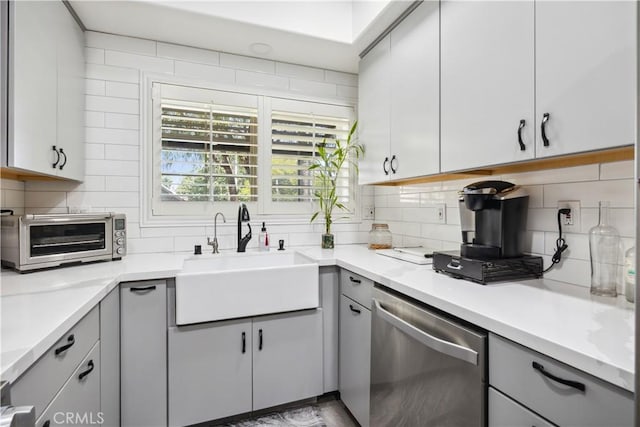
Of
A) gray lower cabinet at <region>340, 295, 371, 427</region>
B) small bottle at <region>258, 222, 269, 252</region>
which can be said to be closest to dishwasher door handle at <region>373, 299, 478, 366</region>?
gray lower cabinet at <region>340, 295, 371, 427</region>

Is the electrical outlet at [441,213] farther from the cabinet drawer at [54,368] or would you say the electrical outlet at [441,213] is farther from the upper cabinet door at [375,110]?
the cabinet drawer at [54,368]

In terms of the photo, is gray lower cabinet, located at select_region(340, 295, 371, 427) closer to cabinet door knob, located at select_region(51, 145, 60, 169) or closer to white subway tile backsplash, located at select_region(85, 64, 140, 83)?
cabinet door knob, located at select_region(51, 145, 60, 169)

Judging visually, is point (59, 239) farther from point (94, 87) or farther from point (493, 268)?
point (493, 268)

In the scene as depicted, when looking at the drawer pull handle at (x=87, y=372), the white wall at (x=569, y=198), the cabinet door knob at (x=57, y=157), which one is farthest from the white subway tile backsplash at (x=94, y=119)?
the white wall at (x=569, y=198)

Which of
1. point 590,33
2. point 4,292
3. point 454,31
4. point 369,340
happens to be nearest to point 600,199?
point 590,33

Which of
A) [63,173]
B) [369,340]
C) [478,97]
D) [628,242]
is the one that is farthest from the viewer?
[63,173]

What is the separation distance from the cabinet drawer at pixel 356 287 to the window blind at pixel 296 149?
0.86m

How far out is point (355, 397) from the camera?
5.89 ft

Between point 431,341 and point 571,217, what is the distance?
786 millimetres

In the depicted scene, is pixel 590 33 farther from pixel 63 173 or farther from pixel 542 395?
pixel 63 173

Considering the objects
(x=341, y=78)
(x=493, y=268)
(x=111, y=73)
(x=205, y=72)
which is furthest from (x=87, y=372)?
(x=341, y=78)

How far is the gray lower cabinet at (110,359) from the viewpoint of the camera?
1.38 metres

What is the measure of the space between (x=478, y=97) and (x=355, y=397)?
1601 mm

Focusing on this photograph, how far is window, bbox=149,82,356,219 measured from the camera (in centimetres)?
224
